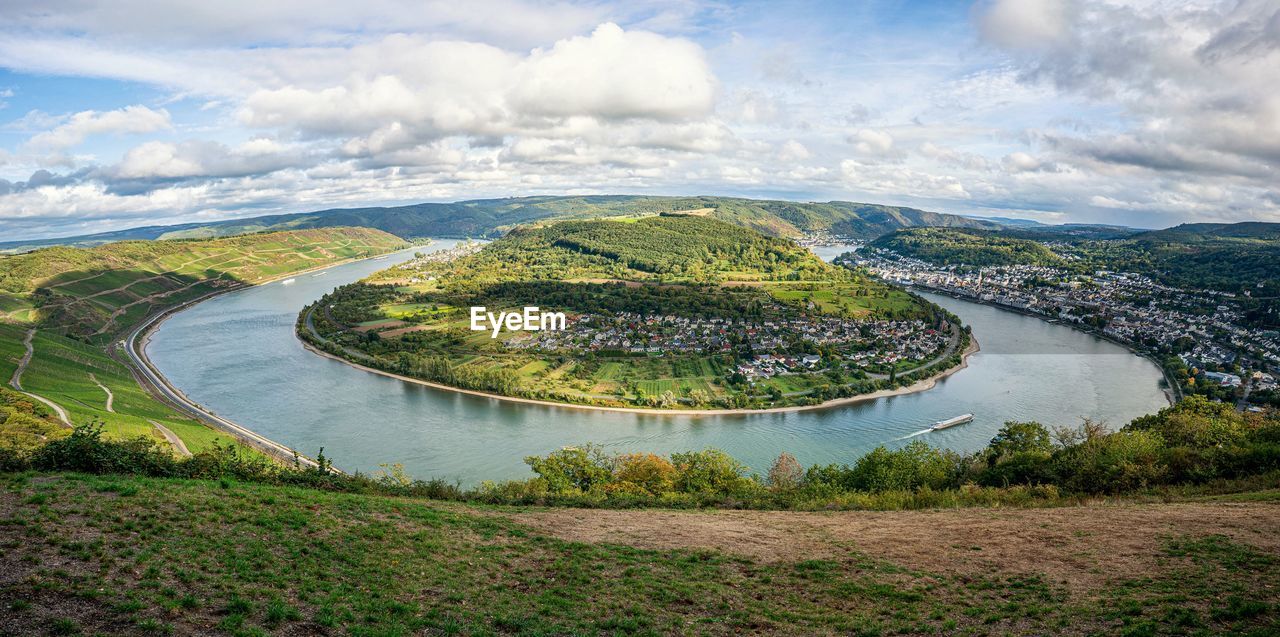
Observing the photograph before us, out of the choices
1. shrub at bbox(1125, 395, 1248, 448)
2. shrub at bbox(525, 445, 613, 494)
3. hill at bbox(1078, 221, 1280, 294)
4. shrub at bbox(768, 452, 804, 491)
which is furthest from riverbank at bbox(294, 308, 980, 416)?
hill at bbox(1078, 221, 1280, 294)

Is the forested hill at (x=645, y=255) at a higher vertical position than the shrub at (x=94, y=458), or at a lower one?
higher

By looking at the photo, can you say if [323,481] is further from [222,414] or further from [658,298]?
[658,298]

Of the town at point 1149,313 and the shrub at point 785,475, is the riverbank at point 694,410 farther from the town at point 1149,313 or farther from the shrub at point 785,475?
the town at point 1149,313

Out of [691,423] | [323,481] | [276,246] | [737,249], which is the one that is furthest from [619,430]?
[276,246]

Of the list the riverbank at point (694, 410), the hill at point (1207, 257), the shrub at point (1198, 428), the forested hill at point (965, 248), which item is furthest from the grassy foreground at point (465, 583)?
the forested hill at point (965, 248)

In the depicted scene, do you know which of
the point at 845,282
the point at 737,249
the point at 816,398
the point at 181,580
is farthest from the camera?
the point at 737,249

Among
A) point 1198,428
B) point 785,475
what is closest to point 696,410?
point 785,475
